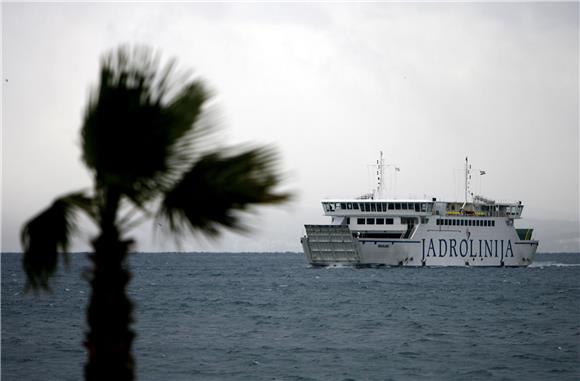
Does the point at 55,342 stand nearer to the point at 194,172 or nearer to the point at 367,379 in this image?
the point at 367,379

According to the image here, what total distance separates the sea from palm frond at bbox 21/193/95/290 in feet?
20.6

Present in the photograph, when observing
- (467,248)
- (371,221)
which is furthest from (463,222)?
(371,221)

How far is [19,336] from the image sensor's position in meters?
38.5

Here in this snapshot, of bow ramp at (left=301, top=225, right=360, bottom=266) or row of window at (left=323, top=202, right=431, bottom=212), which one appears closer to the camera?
bow ramp at (left=301, top=225, right=360, bottom=266)

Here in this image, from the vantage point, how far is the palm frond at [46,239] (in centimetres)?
714

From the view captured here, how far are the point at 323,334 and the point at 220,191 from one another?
109ft

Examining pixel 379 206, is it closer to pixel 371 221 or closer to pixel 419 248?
pixel 371 221

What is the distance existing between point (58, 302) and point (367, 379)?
35396 millimetres

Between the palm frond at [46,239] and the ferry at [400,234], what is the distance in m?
72.2

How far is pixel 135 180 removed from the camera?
6.86 metres

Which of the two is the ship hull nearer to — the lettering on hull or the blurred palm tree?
the lettering on hull

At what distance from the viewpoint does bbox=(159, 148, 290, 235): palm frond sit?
6684 millimetres

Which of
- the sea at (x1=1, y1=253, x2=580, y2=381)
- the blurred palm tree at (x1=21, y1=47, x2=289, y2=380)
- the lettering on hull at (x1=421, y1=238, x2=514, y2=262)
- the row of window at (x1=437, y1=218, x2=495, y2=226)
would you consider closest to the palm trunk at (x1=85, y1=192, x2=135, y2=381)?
the blurred palm tree at (x1=21, y1=47, x2=289, y2=380)

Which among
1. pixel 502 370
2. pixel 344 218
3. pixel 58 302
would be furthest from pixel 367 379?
pixel 344 218
